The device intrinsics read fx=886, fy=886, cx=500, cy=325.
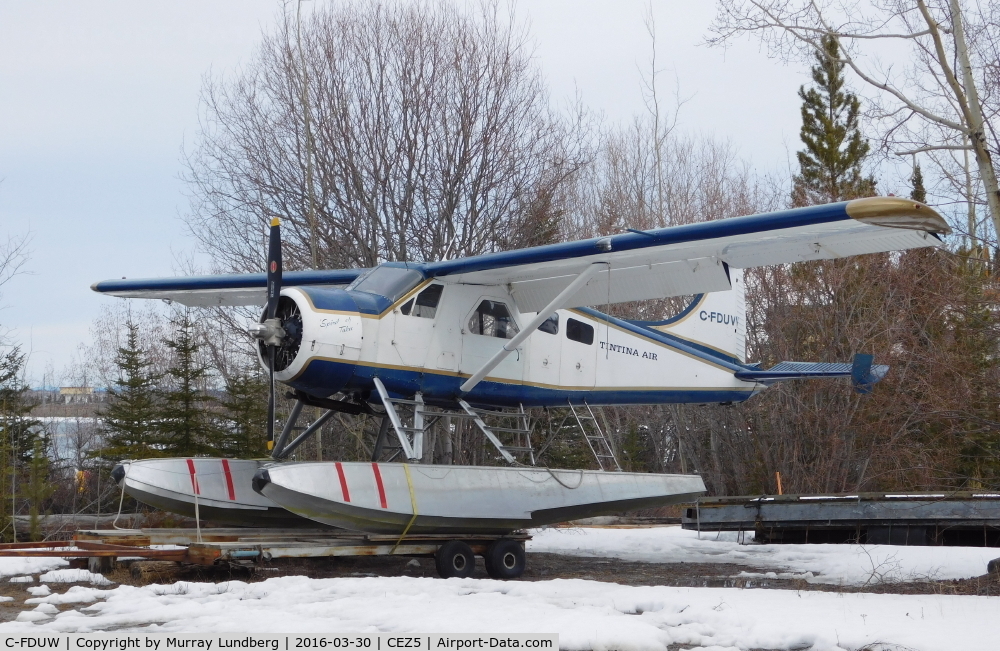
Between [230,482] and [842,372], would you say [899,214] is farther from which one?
[230,482]

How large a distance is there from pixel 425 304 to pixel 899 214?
16.4 ft

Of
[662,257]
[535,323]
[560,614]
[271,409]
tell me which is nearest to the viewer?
[560,614]

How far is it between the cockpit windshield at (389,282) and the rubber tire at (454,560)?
2691 mm

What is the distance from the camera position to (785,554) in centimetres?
1074

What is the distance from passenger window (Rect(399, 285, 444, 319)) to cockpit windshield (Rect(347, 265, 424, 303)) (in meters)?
0.14

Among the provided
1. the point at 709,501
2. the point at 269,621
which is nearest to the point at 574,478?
the point at 709,501

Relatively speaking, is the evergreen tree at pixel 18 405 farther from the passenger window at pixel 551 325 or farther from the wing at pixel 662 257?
the passenger window at pixel 551 325

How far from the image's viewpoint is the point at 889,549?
10016 mm

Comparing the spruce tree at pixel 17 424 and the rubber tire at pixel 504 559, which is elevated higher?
the spruce tree at pixel 17 424

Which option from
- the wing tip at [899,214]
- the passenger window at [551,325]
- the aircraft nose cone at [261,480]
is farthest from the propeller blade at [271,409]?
the wing tip at [899,214]

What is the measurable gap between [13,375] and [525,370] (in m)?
15.1

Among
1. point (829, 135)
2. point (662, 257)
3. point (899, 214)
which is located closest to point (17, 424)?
point (662, 257)

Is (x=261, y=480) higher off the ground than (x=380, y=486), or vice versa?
(x=261, y=480)

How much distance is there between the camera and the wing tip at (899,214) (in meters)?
6.93
